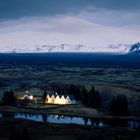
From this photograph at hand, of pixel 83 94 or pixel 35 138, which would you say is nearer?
pixel 35 138

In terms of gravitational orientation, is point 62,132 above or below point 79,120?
above

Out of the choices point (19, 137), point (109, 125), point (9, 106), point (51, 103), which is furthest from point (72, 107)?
point (19, 137)

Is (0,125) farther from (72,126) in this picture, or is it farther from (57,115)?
(57,115)

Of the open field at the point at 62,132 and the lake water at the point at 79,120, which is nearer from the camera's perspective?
the open field at the point at 62,132

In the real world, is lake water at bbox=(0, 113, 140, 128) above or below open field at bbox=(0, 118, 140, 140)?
below

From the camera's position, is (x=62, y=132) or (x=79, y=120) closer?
(x=62, y=132)

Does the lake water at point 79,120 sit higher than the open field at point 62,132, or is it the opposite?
the open field at point 62,132

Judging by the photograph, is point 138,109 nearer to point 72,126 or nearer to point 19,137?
point 72,126

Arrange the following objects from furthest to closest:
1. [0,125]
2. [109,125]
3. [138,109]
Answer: [138,109] < [109,125] < [0,125]

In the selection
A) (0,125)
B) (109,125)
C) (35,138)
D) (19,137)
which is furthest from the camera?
(109,125)

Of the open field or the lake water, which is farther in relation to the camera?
the lake water
